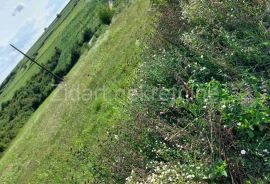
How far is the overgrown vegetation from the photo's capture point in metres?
6.16

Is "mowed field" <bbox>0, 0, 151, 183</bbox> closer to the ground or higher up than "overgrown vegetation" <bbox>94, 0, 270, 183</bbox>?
closer to the ground

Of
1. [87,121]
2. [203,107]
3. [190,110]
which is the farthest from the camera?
[87,121]

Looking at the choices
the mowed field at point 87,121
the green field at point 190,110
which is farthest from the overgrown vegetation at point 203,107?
the mowed field at point 87,121

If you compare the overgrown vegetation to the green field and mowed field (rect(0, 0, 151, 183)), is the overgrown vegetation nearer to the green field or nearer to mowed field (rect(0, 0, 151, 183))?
the green field

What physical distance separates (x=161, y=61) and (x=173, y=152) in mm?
3195

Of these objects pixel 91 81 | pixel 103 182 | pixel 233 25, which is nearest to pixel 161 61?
pixel 233 25

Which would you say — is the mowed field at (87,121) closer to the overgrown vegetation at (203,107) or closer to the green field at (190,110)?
the green field at (190,110)

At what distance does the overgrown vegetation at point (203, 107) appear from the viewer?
243 inches

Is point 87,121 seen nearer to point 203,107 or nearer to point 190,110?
point 190,110

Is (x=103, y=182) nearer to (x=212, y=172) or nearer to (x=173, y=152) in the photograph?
(x=173, y=152)

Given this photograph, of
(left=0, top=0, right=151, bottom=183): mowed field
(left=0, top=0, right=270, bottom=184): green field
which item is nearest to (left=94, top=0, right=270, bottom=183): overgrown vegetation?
(left=0, top=0, right=270, bottom=184): green field

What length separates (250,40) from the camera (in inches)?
339

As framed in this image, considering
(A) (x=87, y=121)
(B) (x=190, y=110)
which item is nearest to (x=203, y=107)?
(B) (x=190, y=110)

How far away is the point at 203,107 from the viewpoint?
6387 millimetres
